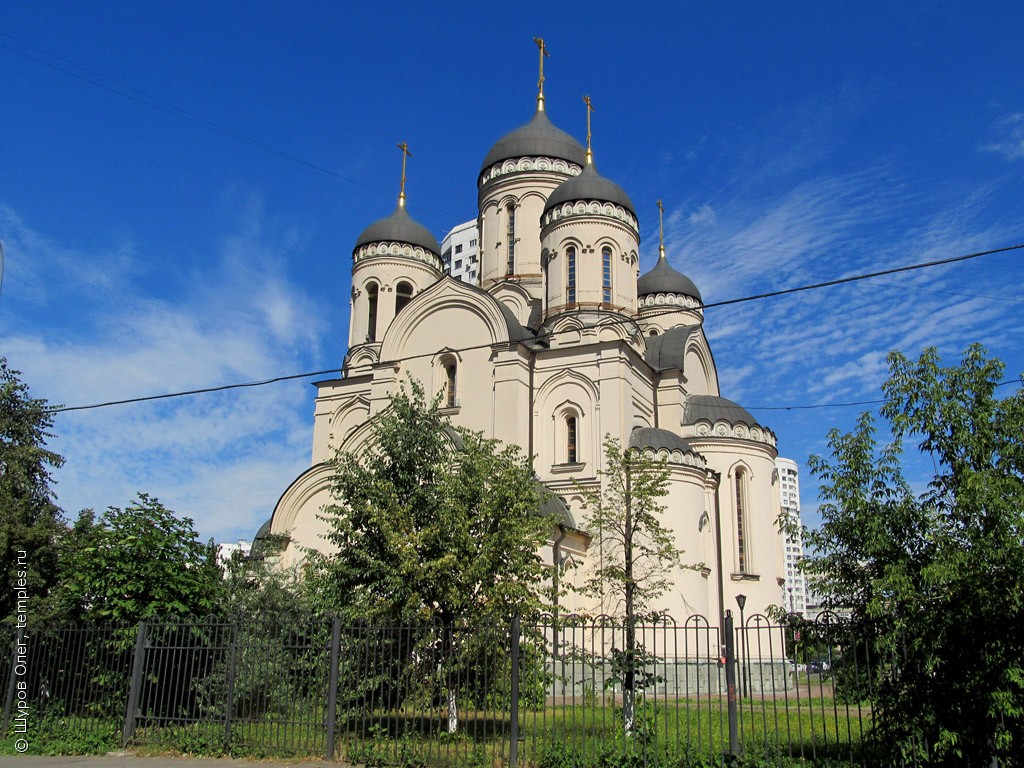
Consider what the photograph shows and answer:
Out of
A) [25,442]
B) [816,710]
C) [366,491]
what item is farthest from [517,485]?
[25,442]

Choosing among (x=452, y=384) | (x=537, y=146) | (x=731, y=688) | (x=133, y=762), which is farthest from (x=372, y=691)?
(x=537, y=146)

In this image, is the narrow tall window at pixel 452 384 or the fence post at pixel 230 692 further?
the narrow tall window at pixel 452 384

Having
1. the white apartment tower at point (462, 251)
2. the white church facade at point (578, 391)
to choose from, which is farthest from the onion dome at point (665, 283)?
the white apartment tower at point (462, 251)

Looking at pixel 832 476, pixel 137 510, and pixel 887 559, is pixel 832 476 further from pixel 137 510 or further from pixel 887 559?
pixel 137 510

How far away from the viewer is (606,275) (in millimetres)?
29625

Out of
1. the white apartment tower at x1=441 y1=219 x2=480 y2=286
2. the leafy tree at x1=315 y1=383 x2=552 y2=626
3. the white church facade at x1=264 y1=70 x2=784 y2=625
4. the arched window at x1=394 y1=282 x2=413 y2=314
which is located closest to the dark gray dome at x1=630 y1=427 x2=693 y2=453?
the white church facade at x1=264 y1=70 x2=784 y2=625

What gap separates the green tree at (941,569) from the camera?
9391mm

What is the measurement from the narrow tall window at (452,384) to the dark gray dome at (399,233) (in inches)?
333

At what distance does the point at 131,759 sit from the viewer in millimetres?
13078

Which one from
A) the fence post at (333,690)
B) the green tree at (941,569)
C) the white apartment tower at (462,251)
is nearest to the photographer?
the green tree at (941,569)

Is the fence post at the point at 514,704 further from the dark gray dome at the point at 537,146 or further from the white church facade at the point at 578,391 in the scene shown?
the dark gray dome at the point at 537,146

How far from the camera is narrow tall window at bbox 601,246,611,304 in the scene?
2934cm

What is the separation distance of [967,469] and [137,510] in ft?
43.5

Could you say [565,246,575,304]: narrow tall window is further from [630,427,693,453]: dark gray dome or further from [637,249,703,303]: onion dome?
[637,249,703,303]: onion dome
